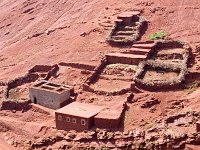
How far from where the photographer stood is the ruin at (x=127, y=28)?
144ft

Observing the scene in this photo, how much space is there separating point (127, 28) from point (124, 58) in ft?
21.8

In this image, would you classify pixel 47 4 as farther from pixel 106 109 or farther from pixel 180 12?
pixel 106 109

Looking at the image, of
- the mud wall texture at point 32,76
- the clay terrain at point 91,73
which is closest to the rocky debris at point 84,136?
the clay terrain at point 91,73

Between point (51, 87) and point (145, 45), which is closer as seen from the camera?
point (51, 87)

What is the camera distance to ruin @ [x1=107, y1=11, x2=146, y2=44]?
44031 millimetres

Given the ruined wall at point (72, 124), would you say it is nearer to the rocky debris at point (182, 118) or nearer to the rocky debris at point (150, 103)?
the rocky debris at point (150, 103)

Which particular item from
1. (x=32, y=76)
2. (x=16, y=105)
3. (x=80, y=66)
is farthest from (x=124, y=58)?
(x=16, y=105)

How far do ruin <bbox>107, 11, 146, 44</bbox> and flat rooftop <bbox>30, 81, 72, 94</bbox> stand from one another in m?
8.28

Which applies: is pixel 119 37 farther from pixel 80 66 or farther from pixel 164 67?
pixel 164 67

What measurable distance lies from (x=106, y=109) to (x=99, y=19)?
16718 millimetres

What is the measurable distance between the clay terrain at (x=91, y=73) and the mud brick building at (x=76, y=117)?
1.65 ft

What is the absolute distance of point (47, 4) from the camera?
59.3 m

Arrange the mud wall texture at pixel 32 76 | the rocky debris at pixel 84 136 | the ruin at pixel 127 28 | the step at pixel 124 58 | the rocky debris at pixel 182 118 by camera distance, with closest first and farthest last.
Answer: the rocky debris at pixel 182 118 → the rocky debris at pixel 84 136 → the step at pixel 124 58 → the mud wall texture at pixel 32 76 → the ruin at pixel 127 28

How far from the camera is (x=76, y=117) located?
3334 cm
